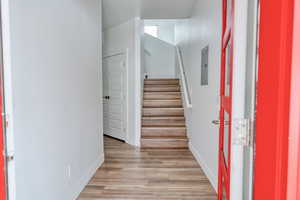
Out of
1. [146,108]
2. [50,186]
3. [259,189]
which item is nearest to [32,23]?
[50,186]

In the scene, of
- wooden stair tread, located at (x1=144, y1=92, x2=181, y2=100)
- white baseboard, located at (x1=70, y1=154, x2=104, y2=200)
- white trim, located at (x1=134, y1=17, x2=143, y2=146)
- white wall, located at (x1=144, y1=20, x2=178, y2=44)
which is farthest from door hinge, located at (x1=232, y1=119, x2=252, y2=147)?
white wall, located at (x1=144, y1=20, x2=178, y2=44)

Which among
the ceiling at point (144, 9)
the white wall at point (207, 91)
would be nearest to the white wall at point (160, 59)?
the ceiling at point (144, 9)

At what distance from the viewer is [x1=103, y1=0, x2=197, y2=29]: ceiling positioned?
3.20m

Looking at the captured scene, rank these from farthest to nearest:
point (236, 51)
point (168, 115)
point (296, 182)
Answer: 1. point (168, 115)
2. point (236, 51)
3. point (296, 182)

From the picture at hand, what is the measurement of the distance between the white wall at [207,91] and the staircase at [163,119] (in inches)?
27.5

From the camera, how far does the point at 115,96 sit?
4520 mm

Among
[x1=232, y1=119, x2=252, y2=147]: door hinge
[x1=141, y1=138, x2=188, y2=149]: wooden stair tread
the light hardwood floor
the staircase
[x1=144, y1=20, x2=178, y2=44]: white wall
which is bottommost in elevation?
the light hardwood floor

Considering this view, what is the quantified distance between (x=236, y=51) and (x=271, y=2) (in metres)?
0.23

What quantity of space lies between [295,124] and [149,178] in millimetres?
2296

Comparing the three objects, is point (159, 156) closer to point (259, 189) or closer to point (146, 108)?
point (146, 108)

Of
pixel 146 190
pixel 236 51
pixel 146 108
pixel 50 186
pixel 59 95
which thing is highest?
pixel 236 51

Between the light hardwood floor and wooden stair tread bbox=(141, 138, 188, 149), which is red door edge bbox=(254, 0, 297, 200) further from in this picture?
wooden stair tread bbox=(141, 138, 188, 149)

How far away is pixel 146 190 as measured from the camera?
90.1 inches

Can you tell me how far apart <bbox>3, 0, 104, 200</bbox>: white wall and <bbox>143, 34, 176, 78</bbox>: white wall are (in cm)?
493
